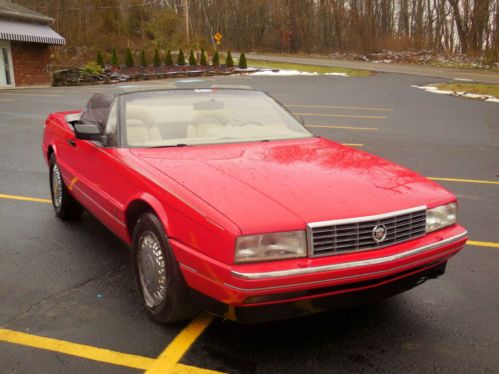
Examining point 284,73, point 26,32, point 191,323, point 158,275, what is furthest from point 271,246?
point 284,73

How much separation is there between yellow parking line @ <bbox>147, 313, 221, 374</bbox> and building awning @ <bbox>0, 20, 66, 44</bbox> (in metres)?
26.0

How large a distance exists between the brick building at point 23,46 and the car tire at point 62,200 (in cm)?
2321

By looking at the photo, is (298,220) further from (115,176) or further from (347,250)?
(115,176)

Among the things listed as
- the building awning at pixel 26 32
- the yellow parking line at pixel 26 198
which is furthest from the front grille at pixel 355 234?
the building awning at pixel 26 32

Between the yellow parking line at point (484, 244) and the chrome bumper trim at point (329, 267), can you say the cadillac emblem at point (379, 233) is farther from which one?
the yellow parking line at point (484, 244)

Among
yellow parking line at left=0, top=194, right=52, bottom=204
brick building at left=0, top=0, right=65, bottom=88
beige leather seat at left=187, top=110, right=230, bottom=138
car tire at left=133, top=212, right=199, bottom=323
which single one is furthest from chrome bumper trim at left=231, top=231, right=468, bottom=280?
brick building at left=0, top=0, right=65, bottom=88

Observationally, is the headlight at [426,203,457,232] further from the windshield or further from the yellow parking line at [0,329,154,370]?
the yellow parking line at [0,329,154,370]

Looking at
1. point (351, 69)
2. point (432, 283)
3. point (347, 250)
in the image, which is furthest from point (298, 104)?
point (351, 69)

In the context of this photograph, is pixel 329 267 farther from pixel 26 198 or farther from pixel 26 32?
pixel 26 32

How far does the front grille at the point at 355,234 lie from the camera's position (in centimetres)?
253

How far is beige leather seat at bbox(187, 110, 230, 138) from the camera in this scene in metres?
3.98

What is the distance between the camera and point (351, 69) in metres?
31.8

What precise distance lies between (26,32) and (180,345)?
1089 inches

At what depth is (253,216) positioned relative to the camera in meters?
2.52
